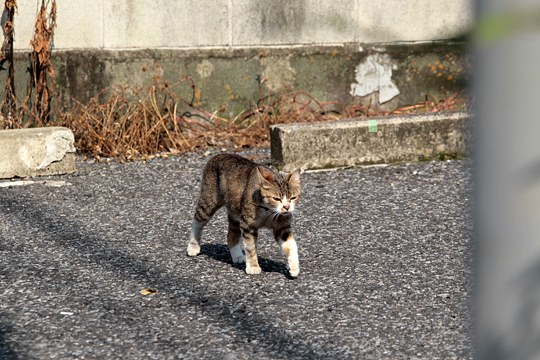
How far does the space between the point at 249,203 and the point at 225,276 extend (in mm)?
448

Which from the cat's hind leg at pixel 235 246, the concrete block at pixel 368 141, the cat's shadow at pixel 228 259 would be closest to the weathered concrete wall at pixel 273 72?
the concrete block at pixel 368 141

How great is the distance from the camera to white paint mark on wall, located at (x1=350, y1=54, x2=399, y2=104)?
10.0 m

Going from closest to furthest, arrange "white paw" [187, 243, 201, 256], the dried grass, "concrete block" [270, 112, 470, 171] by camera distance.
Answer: "white paw" [187, 243, 201, 256] → "concrete block" [270, 112, 470, 171] → the dried grass

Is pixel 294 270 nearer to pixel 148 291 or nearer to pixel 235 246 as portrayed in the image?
pixel 235 246

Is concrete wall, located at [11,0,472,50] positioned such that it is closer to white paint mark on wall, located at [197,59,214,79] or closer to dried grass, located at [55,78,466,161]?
white paint mark on wall, located at [197,59,214,79]

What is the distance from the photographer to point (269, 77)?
981 centimetres

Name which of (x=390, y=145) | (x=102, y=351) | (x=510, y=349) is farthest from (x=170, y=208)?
(x=510, y=349)

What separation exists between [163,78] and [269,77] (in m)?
1.13

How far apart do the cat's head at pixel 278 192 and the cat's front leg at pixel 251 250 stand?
22 cm

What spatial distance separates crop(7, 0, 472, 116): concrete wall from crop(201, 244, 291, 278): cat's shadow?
3776mm

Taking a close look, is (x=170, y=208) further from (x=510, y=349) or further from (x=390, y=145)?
(x=510, y=349)

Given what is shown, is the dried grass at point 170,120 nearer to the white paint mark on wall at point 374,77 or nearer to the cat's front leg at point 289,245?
the white paint mark on wall at point 374,77

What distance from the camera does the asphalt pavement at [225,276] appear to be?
13.8 ft

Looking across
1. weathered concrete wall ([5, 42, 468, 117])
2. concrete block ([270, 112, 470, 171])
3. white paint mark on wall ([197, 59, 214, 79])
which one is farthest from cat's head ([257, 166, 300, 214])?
white paint mark on wall ([197, 59, 214, 79])
